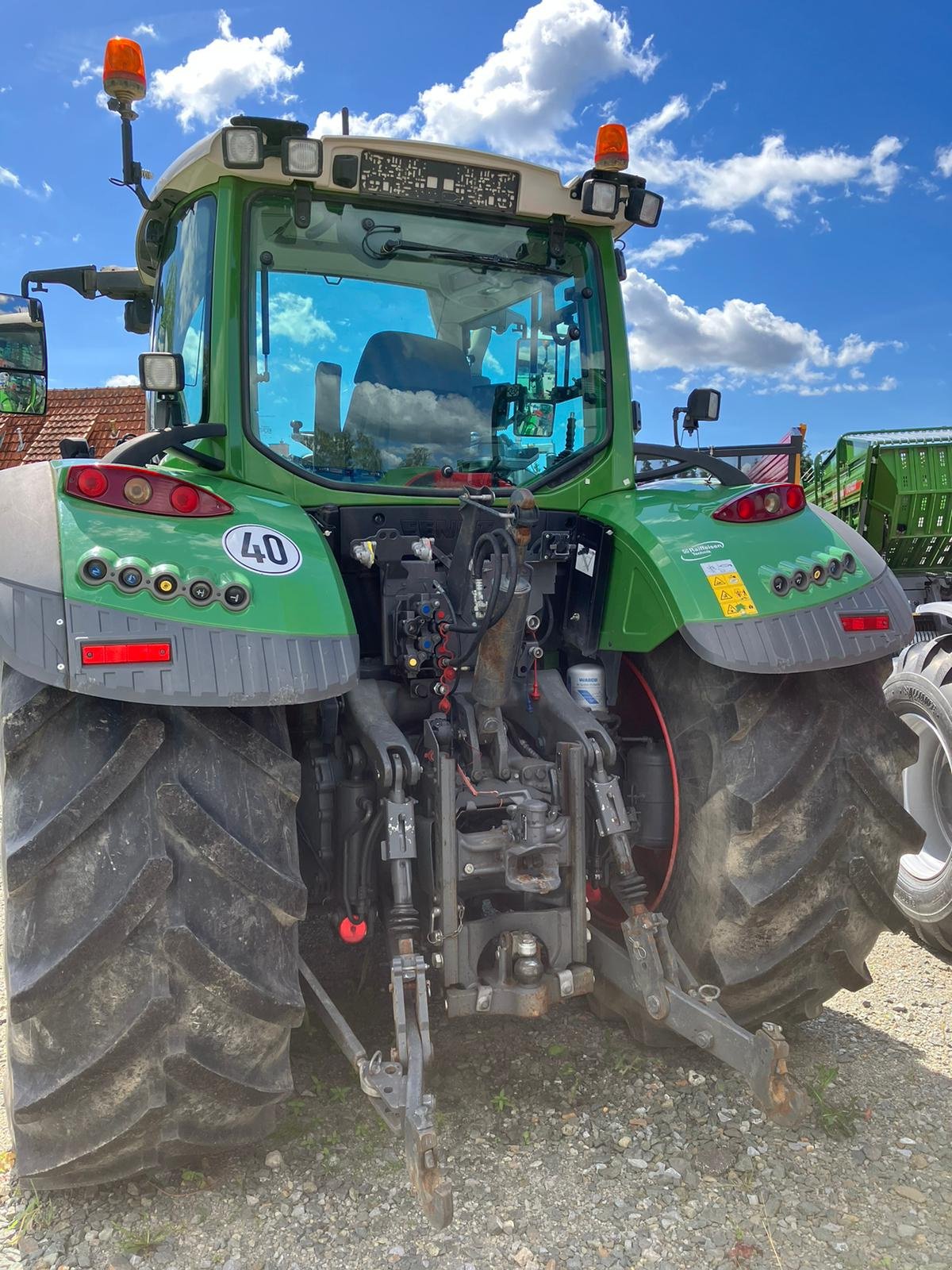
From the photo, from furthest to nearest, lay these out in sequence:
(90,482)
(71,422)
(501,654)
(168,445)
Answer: (71,422)
(168,445)
(501,654)
(90,482)

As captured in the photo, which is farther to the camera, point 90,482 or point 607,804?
point 607,804

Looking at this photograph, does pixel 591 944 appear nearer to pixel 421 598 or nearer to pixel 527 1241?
pixel 527 1241

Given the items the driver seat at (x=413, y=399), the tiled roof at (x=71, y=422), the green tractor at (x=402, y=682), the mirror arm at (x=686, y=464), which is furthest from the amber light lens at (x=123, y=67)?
the tiled roof at (x=71, y=422)

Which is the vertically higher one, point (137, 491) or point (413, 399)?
point (413, 399)

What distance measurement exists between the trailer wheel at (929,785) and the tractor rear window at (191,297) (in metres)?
2.83

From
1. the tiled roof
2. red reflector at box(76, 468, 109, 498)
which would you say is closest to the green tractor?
red reflector at box(76, 468, 109, 498)

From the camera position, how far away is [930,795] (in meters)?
4.14

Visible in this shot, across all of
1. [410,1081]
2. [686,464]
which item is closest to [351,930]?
[410,1081]

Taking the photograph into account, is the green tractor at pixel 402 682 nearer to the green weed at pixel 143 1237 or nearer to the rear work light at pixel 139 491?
the rear work light at pixel 139 491

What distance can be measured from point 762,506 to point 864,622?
445mm

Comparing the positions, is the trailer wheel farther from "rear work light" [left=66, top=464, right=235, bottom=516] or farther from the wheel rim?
"rear work light" [left=66, top=464, right=235, bottom=516]

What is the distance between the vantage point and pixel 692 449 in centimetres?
351

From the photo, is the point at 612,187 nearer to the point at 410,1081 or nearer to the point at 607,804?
the point at 607,804

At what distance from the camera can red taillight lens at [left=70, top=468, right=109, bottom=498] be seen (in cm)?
221
